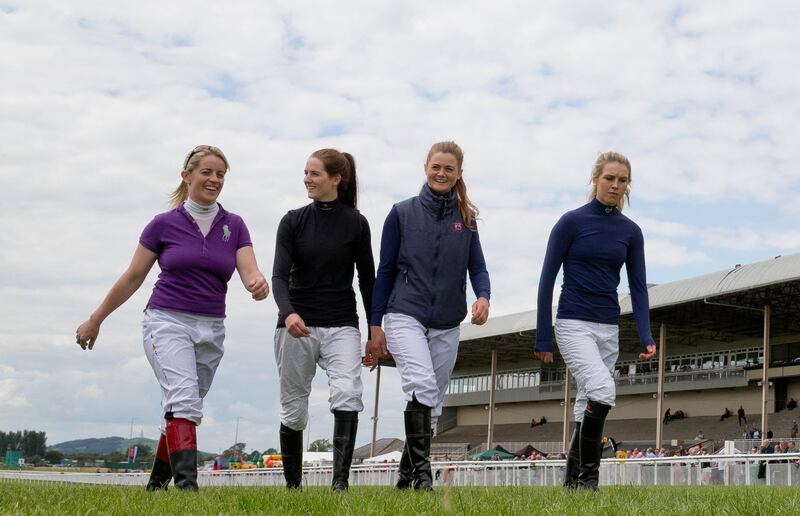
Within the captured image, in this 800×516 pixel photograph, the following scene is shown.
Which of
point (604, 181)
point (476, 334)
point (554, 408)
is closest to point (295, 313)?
point (604, 181)

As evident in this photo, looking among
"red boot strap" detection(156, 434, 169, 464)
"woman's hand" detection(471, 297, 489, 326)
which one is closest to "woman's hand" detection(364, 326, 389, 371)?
"woman's hand" detection(471, 297, 489, 326)

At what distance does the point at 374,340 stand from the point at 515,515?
3142 mm

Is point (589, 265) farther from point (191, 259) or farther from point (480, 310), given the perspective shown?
point (191, 259)

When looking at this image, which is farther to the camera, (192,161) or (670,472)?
(670,472)

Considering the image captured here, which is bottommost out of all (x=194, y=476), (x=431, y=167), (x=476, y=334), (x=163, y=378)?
(x=194, y=476)

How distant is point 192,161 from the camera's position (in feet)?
20.8

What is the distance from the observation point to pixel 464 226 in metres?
6.68

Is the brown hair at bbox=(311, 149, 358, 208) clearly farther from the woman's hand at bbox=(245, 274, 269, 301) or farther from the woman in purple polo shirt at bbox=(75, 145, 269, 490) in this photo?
the woman's hand at bbox=(245, 274, 269, 301)

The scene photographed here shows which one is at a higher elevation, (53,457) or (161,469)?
(161,469)

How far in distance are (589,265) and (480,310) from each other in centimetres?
Result: 110

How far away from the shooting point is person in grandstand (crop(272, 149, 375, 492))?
6.34 m

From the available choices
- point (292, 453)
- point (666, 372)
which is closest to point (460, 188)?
point (292, 453)

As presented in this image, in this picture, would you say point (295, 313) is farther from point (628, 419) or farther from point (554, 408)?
point (554, 408)

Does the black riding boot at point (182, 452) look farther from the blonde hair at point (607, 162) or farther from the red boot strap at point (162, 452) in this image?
the blonde hair at point (607, 162)
